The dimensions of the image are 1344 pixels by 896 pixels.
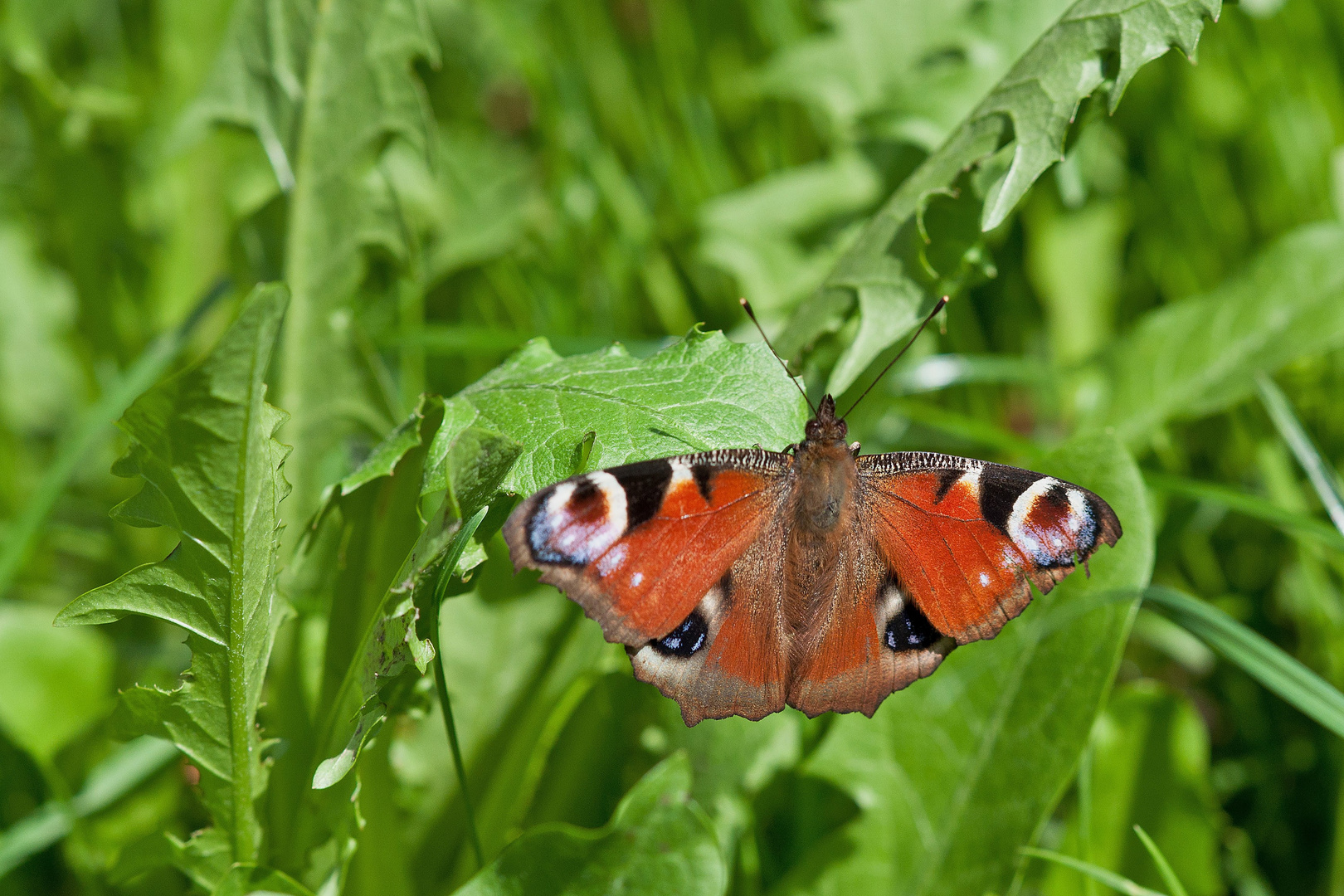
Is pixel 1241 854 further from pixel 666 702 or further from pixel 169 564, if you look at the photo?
pixel 169 564

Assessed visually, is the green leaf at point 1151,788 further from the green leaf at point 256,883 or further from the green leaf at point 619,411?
the green leaf at point 256,883

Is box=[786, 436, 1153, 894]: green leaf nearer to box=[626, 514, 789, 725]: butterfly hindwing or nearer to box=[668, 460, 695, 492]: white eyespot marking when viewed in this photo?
box=[626, 514, 789, 725]: butterfly hindwing

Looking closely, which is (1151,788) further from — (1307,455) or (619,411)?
(619,411)

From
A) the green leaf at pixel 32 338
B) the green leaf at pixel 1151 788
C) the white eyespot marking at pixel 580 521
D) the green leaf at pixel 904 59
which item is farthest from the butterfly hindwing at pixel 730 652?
the green leaf at pixel 32 338

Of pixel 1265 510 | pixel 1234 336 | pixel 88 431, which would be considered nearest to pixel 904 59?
pixel 1234 336

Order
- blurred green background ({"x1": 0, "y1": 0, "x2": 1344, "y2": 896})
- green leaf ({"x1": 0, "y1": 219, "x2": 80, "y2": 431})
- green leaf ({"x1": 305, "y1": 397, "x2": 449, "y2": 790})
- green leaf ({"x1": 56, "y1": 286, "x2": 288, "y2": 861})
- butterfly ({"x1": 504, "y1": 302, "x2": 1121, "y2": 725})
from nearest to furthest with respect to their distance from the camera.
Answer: green leaf ({"x1": 56, "y1": 286, "x2": 288, "y2": 861}) → green leaf ({"x1": 305, "y1": 397, "x2": 449, "y2": 790}) → butterfly ({"x1": 504, "y1": 302, "x2": 1121, "y2": 725}) → blurred green background ({"x1": 0, "y1": 0, "x2": 1344, "y2": 896}) → green leaf ({"x1": 0, "y1": 219, "x2": 80, "y2": 431})

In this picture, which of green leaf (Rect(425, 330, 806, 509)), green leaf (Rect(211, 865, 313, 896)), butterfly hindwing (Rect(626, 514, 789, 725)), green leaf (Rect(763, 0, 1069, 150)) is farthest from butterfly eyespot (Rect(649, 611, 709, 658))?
green leaf (Rect(763, 0, 1069, 150))
